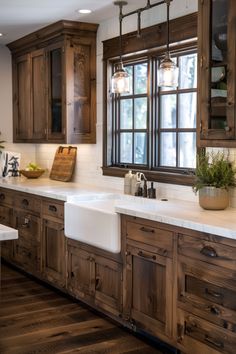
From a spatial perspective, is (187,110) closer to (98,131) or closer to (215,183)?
(215,183)

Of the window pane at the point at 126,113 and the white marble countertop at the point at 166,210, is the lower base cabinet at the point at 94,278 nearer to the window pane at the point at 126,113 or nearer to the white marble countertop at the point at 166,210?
the white marble countertop at the point at 166,210

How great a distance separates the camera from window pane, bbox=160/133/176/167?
14.2ft

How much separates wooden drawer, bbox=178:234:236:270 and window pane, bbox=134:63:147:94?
6.22ft

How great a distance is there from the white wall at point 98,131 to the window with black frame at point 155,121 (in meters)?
0.19

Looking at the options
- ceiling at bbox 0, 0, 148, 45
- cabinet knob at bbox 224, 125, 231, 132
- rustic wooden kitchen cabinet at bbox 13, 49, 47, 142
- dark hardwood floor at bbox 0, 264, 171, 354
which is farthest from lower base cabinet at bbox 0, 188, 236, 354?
ceiling at bbox 0, 0, 148, 45

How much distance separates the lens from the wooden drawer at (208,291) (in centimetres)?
281

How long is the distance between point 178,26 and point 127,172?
1.36m

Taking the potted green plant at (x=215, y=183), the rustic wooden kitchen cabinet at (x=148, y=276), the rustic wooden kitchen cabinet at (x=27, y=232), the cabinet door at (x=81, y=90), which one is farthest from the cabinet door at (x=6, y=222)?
the potted green plant at (x=215, y=183)

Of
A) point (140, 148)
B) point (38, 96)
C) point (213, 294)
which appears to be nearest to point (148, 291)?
point (213, 294)

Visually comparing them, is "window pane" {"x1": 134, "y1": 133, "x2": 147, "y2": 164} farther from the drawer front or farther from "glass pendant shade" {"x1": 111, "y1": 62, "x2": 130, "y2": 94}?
the drawer front

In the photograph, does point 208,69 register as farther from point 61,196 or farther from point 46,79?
point 46,79

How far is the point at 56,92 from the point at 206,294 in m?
3.02

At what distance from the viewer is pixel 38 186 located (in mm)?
5086

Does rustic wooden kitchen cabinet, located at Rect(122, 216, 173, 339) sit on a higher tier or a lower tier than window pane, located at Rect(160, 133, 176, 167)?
lower
